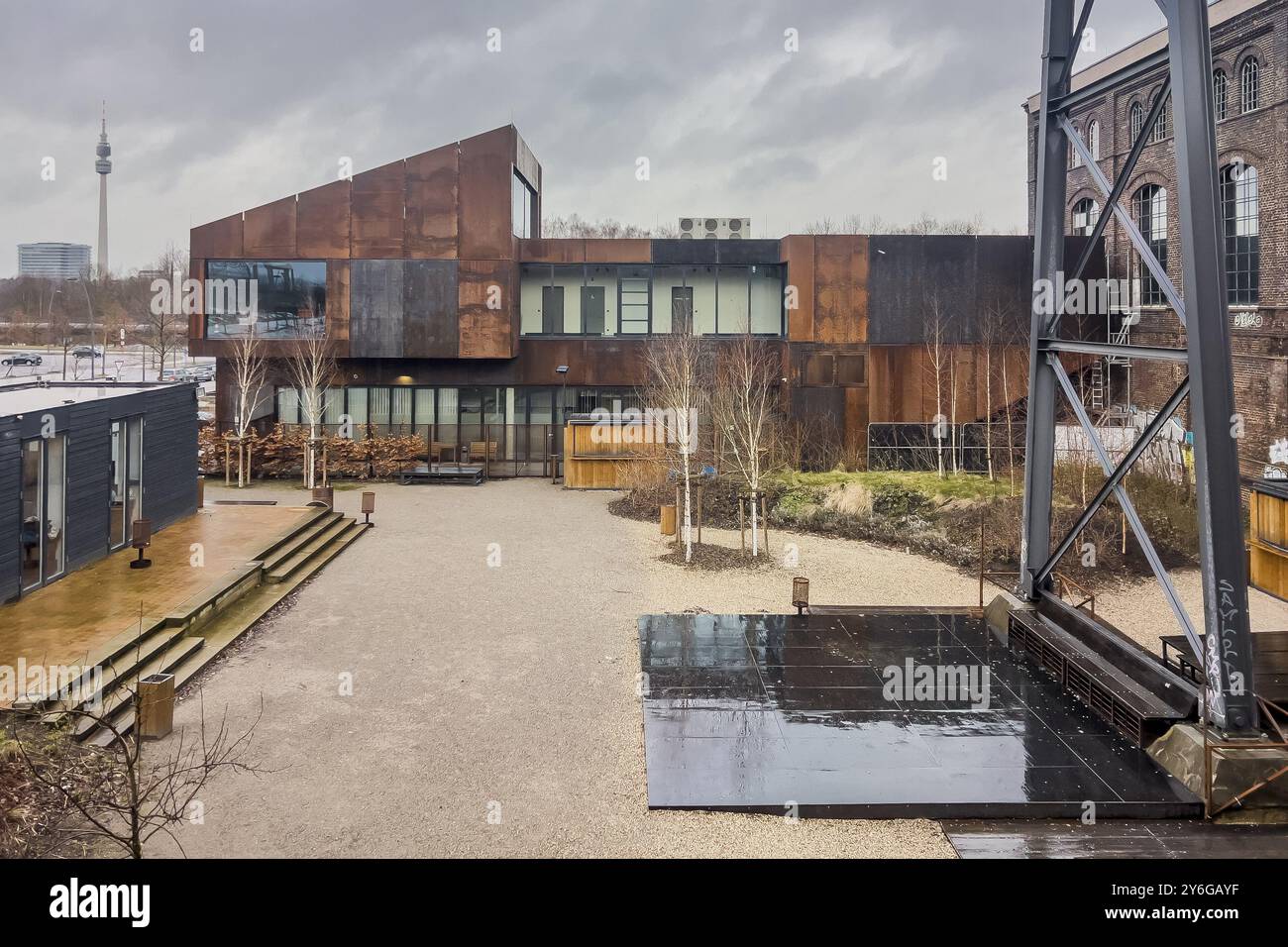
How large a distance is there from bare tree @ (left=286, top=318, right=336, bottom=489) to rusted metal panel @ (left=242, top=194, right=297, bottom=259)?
8.48 ft

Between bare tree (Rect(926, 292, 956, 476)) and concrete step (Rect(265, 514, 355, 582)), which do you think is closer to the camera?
concrete step (Rect(265, 514, 355, 582))

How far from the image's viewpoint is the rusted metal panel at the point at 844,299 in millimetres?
33094

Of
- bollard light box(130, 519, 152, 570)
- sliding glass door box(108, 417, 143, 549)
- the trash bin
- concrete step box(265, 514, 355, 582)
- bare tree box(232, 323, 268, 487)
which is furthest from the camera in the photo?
bare tree box(232, 323, 268, 487)

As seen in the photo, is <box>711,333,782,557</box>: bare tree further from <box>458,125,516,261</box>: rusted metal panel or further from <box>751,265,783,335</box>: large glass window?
<box>458,125,516,261</box>: rusted metal panel

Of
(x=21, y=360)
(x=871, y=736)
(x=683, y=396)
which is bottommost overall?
(x=871, y=736)

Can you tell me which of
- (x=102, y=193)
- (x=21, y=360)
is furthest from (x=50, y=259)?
(x=21, y=360)

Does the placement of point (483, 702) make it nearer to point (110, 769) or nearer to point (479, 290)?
point (110, 769)

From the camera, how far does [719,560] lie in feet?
66.6

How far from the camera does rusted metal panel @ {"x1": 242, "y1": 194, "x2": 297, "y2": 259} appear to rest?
107ft

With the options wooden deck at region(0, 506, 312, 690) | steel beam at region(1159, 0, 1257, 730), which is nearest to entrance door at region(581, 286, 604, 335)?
wooden deck at region(0, 506, 312, 690)

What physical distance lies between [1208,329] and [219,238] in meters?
31.3


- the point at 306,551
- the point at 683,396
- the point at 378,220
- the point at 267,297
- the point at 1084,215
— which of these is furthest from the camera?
the point at 1084,215

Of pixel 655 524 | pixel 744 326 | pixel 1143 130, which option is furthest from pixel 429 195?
pixel 1143 130

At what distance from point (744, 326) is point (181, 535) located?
20.5 metres
